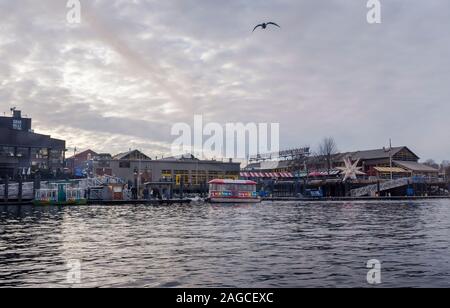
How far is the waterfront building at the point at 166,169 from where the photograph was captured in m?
114

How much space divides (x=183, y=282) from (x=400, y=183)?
9959 cm

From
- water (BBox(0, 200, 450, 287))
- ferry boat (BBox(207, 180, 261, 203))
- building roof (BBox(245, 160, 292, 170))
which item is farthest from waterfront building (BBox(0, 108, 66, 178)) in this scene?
water (BBox(0, 200, 450, 287))

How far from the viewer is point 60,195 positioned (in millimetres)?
69500

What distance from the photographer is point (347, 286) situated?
13578 mm

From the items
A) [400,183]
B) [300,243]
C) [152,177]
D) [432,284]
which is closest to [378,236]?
[300,243]

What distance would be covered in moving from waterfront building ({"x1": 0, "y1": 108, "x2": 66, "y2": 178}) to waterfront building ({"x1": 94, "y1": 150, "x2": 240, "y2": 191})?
37.6 ft

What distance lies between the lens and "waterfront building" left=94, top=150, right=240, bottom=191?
114062 mm

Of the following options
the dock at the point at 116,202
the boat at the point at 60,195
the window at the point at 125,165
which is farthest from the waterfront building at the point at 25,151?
the dock at the point at 116,202

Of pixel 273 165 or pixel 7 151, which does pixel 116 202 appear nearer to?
pixel 7 151

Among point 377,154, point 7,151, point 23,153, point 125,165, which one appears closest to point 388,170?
point 377,154

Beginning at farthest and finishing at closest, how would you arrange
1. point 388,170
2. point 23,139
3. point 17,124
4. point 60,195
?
point 17,124 < point 388,170 < point 23,139 < point 60,195

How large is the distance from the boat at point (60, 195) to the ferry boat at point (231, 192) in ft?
72.4

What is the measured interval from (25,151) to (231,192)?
5623cm
